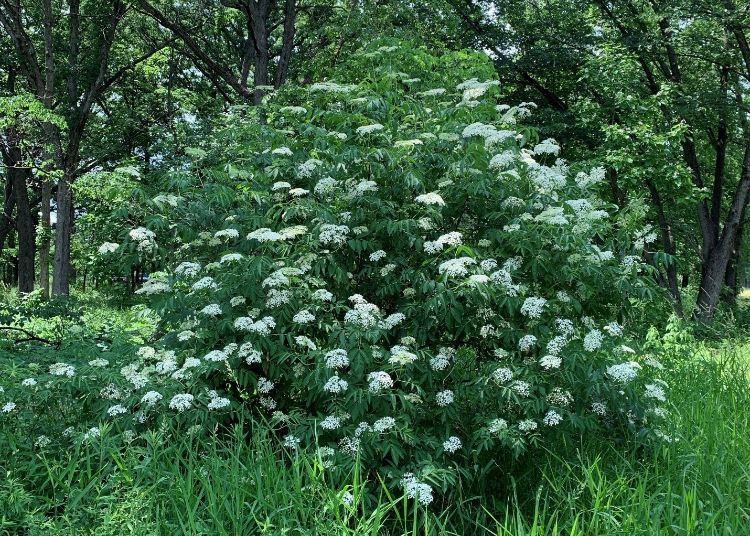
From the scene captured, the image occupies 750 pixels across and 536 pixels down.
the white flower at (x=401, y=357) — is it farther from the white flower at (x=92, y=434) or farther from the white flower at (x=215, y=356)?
the white flower at (x=92, y=434)

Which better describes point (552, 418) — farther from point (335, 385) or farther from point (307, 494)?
point (307, 494)

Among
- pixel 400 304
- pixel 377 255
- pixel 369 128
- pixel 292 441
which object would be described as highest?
pixel 369 128

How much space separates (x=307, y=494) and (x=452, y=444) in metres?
0.81

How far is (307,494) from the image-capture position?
8.50 ft

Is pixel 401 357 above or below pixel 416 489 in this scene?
above

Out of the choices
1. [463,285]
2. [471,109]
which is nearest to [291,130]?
[471,109]

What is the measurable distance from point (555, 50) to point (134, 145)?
39.9 ft

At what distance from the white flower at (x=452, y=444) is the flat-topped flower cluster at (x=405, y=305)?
0.02m

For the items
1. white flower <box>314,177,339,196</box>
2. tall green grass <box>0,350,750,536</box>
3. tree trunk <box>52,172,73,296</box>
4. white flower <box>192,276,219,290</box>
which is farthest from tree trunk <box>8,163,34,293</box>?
white flower <box>314,177,339,196</box>

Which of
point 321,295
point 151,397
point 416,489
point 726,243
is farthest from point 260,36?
point 726,243

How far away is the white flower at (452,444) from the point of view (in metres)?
2.89

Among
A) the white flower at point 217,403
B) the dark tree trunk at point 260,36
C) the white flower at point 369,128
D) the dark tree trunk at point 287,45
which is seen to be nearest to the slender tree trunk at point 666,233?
the dark tree trunk at point 287,45

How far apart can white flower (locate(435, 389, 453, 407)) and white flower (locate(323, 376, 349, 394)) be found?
0.55m

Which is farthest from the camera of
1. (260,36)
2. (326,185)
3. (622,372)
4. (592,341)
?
(260,36)
